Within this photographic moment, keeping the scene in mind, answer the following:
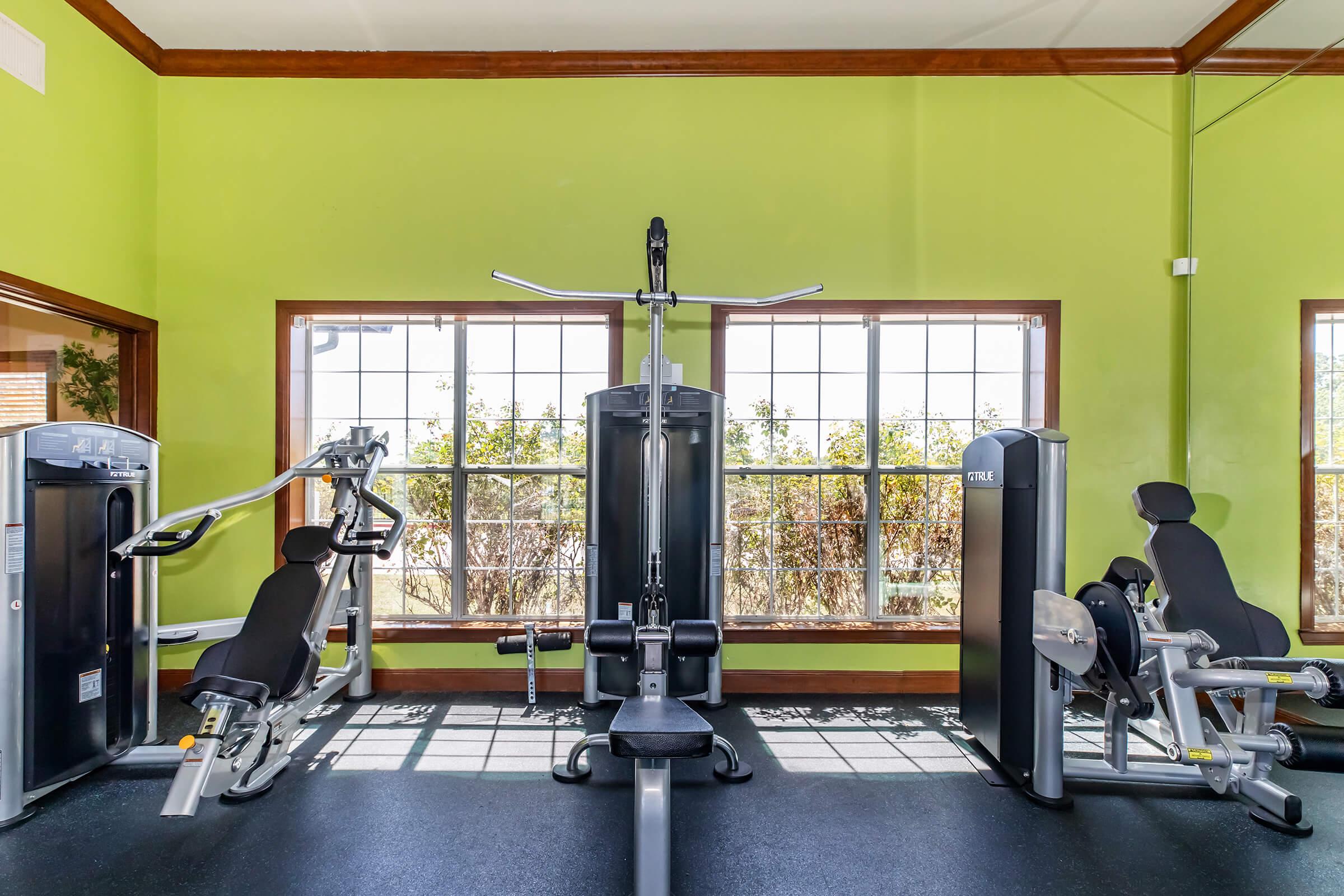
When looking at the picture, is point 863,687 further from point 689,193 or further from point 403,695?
point 689,193

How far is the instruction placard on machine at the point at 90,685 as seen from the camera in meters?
2.51

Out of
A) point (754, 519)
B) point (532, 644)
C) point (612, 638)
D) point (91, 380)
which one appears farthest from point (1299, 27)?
point (91, 380)

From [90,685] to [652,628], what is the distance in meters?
2.49

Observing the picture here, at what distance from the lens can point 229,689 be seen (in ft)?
7.54

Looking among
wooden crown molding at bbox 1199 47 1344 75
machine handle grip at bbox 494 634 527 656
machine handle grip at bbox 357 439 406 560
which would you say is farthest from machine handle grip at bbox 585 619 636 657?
wooden crown molding at bbox 1199 47 1344 75

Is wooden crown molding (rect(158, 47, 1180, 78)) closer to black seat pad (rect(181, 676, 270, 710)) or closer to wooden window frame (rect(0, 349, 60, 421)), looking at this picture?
wooden window frame (rect(0, 349, 60, 421))

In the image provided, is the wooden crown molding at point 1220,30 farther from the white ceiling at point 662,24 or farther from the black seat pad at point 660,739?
the black seat pad at point 660,739

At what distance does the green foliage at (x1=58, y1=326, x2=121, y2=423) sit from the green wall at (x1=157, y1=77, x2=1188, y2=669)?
9.4 inches

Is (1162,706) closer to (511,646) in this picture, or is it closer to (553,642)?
(553,642)

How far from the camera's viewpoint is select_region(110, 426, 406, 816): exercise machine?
2.25m

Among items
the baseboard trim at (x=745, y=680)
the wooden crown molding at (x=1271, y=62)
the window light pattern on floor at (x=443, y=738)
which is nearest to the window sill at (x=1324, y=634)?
the baseboard trim at (x=745, y=680)

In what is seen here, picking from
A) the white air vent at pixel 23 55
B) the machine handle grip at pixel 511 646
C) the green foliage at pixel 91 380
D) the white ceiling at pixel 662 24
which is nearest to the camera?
the white air vent at pixel 23 55

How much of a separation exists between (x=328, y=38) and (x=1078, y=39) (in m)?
4.44

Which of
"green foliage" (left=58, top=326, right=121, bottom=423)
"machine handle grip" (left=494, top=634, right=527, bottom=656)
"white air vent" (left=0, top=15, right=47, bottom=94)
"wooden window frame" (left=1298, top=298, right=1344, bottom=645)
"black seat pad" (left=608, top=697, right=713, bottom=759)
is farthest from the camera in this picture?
"machine handle grip" (left=494, top=634, right=527, bottom=656)
